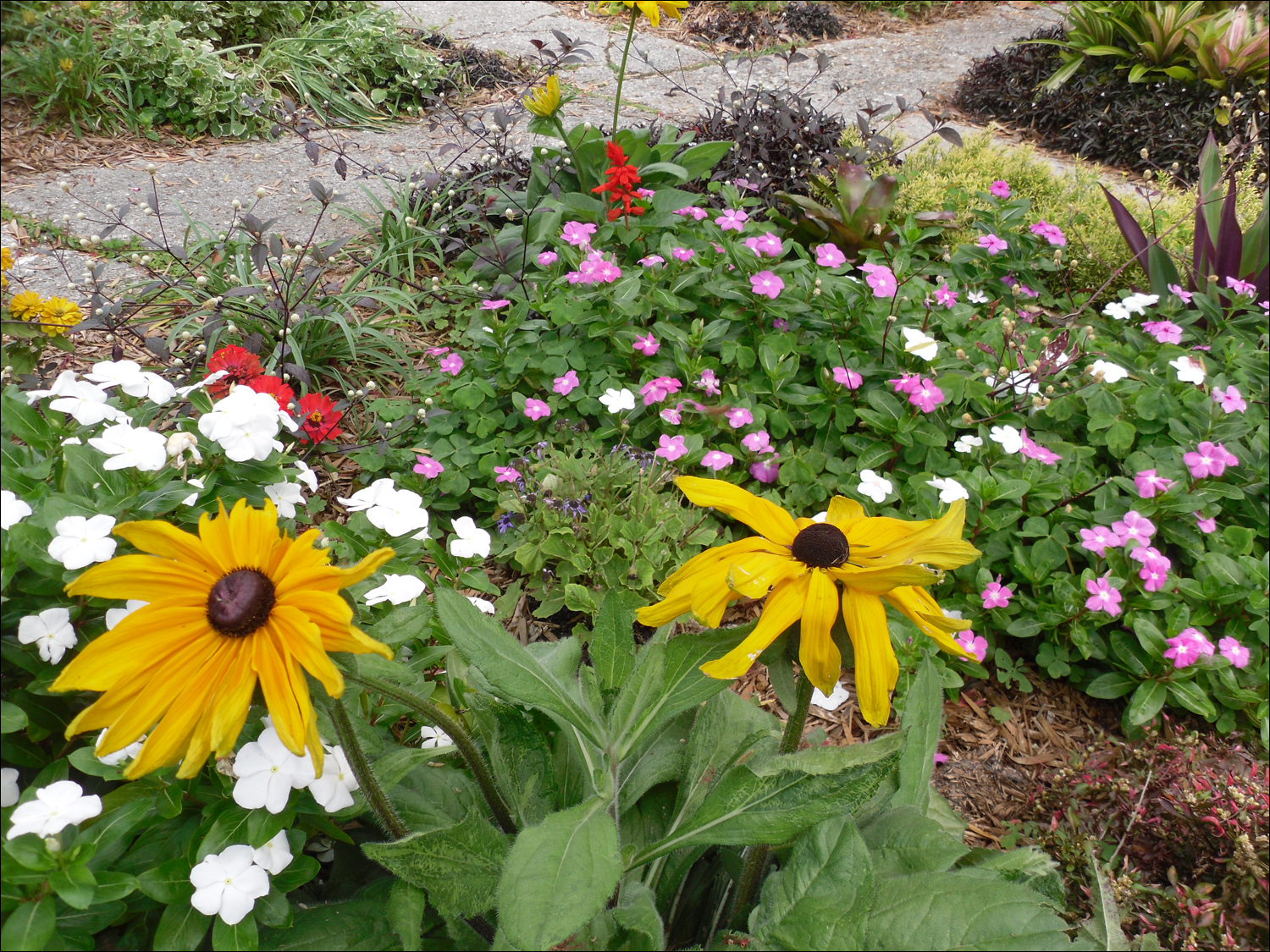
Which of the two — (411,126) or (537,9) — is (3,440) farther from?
(537,9)

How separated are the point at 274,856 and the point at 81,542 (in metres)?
A: 0.46

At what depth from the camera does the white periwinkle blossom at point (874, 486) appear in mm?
2129

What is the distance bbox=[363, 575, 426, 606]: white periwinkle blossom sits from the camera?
4.41ft

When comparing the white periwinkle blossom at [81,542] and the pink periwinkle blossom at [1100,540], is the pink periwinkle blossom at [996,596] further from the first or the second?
the white periwinkle blossom at [81,542]

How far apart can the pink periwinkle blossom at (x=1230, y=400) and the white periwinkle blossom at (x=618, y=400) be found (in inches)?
66.7

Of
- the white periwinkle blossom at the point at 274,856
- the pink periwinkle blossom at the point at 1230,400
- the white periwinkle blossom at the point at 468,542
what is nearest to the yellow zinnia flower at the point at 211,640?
the white periwinkle blossom at the point at 274,856

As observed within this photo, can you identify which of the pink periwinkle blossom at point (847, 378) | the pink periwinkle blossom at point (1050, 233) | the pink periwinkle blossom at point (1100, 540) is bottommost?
the pink periwinkle blossom at point (1100, 540)

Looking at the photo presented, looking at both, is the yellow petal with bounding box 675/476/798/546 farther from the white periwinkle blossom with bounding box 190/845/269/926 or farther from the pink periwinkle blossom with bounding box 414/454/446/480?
the pink periwinkle blossom with bounding box 414/454/446/480

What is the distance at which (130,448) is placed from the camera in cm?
115

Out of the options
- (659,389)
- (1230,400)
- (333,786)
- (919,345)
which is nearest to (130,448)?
(333,786)

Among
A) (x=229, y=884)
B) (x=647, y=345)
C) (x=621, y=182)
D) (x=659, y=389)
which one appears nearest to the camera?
(x=229, y=884)

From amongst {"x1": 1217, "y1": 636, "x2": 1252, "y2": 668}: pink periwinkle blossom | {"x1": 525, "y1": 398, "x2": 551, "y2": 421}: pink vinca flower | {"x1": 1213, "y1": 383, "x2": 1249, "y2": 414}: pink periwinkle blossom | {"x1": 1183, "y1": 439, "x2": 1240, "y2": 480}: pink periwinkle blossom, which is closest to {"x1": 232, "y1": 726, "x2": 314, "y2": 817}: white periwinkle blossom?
{"x1": 525, "y1": 398, "x2": 551, "y2": 421}: pink vinca flower

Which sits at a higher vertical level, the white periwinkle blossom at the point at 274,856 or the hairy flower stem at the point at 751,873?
the white periwinkle blossom at the point at 274,856

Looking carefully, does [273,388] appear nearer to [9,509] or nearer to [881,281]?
[9,509]
